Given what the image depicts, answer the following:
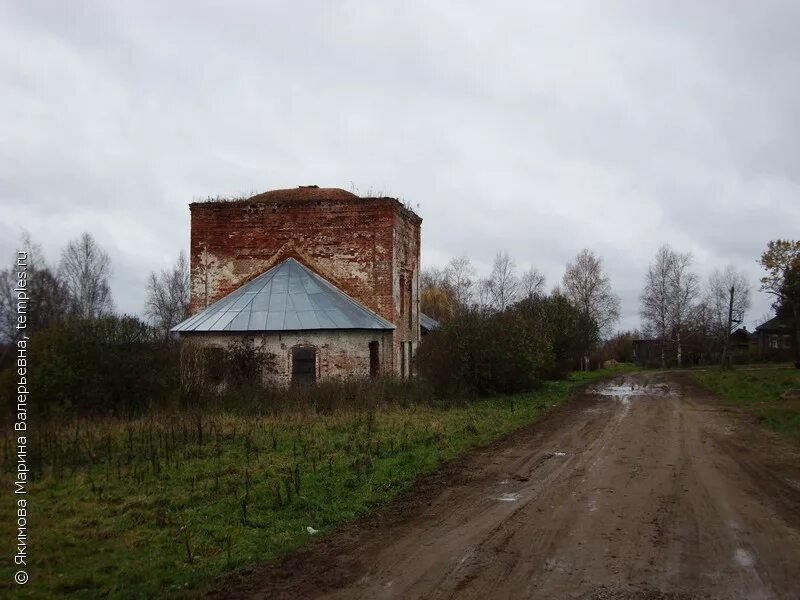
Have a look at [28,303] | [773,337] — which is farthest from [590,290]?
[28,303]

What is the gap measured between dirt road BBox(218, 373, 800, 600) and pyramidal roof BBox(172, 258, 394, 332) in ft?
42.2

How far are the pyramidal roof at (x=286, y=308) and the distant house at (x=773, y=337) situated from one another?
1579 inches

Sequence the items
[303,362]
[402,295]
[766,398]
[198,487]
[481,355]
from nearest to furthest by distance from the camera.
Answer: [198,487] → [766,398] → [481,355] → [303,362] → [402,295]

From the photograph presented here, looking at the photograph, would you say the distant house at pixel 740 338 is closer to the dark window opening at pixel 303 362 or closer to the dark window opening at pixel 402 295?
the dark window opening at pixel 402 295

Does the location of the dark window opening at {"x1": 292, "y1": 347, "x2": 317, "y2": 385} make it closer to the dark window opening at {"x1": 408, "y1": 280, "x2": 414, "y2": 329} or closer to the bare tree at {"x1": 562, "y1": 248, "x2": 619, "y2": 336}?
the dark window opening at {"x1": 408, "y1": 280, "x2": 414, "y2": 329}

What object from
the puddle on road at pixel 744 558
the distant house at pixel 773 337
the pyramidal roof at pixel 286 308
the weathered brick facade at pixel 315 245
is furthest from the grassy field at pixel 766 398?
the distant house at pixel 773 337

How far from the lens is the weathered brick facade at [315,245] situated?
2700 centimetres

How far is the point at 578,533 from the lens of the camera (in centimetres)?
707

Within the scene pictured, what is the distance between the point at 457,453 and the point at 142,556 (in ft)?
20.9

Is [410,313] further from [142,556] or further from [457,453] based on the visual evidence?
[142,556]

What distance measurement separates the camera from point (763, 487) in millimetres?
9125

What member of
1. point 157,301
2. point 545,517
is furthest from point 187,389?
point 157,301

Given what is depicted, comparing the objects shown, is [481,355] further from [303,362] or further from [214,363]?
[214,363]

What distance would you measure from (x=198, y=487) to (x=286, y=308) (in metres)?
15.3
